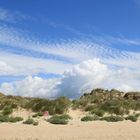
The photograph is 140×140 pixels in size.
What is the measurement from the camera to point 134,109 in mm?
47031

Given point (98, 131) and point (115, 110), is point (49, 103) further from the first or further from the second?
point (98, 131)

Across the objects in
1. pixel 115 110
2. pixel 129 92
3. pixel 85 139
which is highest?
pixel 129 92

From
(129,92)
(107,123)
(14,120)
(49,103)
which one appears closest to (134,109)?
(49,103)

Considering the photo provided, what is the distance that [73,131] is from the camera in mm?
26078

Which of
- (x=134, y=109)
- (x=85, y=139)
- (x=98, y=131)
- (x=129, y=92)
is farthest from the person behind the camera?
(x=129, y=92)

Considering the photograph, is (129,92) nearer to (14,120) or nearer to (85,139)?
(14,120)

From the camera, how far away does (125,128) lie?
92.7 feet

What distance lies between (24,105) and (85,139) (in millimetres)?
21624

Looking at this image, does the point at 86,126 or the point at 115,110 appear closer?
the point at 86,126

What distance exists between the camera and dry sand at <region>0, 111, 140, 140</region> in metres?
23.7

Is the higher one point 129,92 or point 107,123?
point 129,92

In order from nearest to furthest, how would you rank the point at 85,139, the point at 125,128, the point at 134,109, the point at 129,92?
1. the point at 85,139
2. the point at 125,128
3. the point at 134,109
4. the point at 129,92

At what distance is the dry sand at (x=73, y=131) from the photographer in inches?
932

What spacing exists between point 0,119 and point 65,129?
572 cm
